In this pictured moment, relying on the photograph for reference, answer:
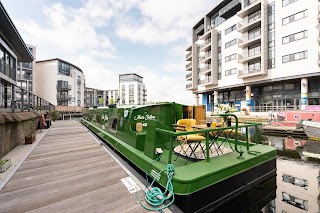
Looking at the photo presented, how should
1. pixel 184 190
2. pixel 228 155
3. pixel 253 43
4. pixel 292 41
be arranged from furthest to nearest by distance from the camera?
pixel 253 43, pixel 292 41, pixel 228 155, pixel 184 190

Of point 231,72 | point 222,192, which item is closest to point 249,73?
point 231,72

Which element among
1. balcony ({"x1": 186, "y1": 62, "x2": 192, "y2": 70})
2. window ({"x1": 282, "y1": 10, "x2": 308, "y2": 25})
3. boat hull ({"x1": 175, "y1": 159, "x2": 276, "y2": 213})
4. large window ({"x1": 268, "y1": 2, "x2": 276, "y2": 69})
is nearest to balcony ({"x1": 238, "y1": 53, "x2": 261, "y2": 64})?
large window ({"x1": 268, "y1": 2, "x2": 276, "y2": 69})

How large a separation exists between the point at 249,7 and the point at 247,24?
240 cm

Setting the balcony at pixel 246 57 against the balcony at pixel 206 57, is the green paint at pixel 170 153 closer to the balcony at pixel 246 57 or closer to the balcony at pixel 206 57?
the balcony at pixel 246 57

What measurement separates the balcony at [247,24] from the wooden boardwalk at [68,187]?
2978cm

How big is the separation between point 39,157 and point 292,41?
29115 mm

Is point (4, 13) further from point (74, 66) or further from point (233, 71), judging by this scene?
point (74, 66)

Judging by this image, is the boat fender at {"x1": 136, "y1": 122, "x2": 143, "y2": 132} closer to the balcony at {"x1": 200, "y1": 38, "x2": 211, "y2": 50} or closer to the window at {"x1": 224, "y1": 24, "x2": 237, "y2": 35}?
the window at {"x1": 224, "y1": 24, "x2": 237, "y2": 35}

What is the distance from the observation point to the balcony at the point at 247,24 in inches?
1006

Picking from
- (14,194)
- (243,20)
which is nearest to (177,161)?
(14,194)

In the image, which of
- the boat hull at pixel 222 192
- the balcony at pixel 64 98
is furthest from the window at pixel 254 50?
the balcony at pixel 64 98

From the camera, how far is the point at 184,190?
2.93 m

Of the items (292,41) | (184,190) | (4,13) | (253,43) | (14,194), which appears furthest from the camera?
(253,43)

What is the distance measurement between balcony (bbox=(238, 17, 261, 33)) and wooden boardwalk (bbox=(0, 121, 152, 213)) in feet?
97.7
